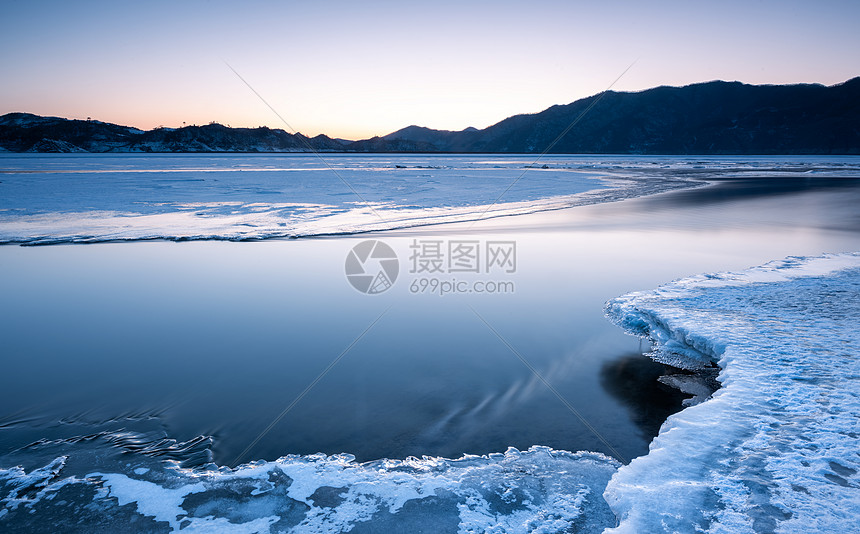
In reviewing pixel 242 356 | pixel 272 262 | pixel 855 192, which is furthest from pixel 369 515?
pixel 855 192

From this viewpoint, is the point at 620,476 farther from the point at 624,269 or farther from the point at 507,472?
the point at 624,269

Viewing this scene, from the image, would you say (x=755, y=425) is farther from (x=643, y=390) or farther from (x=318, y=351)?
(x=318, y=351)

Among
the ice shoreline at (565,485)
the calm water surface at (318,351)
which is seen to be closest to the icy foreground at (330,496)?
the ice shoreline at (565,485)

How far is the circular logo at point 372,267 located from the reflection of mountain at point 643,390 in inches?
155

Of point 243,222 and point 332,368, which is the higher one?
point 243,222

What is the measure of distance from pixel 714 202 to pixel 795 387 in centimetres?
1689

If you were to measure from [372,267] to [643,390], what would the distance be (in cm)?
551

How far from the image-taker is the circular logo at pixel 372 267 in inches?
302

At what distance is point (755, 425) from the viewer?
11.2ft

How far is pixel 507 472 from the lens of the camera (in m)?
3.08

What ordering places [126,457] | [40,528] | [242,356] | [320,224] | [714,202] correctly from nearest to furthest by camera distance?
1. [40,528]
2. [126,457]
3. [242,356]
4. [320,224]
5. [714,202]

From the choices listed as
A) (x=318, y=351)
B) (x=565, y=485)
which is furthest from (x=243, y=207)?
(x=565, y=485)

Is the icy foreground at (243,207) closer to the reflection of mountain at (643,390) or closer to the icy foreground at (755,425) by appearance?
the reflection of mountain at (643,390)

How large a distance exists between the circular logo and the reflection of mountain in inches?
155
